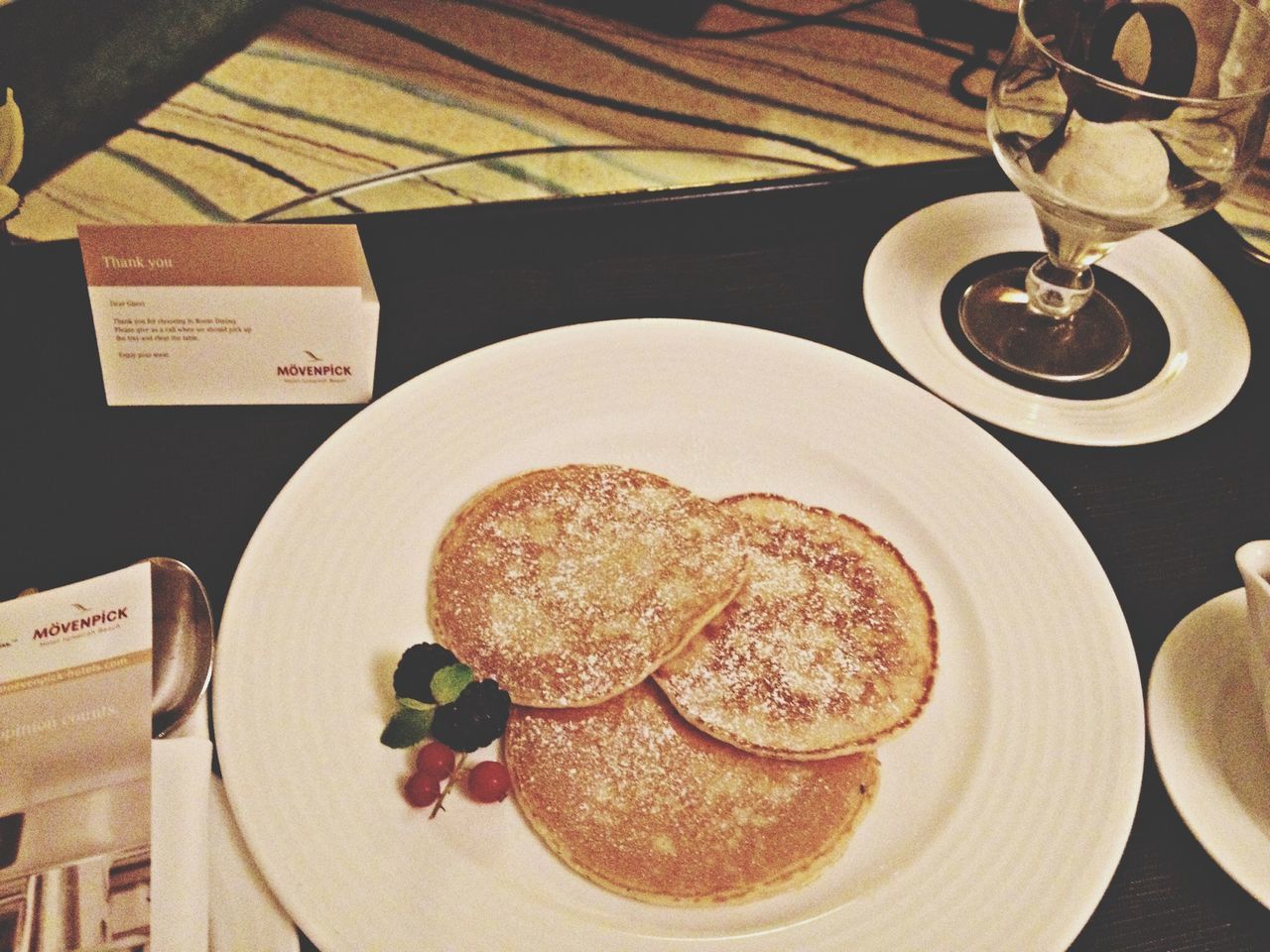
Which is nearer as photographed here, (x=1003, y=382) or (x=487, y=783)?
(x=487, y=783)

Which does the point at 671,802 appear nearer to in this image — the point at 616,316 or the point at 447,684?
the point at 447,684

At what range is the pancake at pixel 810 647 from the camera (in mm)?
897

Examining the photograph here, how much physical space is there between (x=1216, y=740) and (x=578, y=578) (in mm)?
586

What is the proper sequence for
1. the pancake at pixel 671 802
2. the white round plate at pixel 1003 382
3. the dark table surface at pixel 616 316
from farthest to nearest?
the white round plate at pixel 1003 382 < the dark table surface at pixel 616 316 < the pancake at pixel 671 802

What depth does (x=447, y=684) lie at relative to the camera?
0.84 meters

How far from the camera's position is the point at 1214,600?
3.21 feet

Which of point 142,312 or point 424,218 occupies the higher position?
point 424,218

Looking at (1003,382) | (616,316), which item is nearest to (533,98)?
(616,316)

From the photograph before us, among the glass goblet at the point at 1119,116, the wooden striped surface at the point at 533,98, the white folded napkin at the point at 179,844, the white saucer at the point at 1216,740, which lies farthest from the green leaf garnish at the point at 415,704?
the wooden striped surface at the point at 533,98

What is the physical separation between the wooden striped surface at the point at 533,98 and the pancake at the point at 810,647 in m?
0.92

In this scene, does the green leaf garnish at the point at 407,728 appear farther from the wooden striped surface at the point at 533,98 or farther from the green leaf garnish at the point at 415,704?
the wooden striped surface at the point at 533,98

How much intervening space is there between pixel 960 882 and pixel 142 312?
0.92 metres

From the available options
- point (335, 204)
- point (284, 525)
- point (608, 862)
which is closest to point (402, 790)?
point (608, 862)

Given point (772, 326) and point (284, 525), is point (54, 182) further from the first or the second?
point (772, 326)
